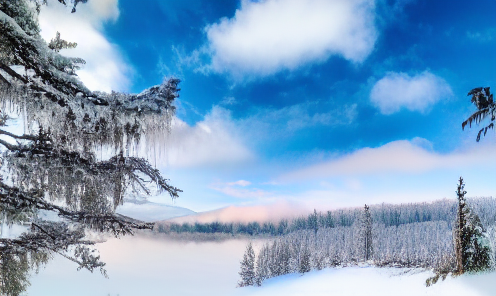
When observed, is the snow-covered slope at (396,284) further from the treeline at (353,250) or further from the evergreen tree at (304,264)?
the evergreen tree at (304,264)

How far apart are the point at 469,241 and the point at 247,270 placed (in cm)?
3650

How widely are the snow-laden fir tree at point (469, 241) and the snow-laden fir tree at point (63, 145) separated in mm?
19911

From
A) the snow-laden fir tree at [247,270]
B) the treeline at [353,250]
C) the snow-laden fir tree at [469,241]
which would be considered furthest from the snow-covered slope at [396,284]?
the snow-laden fir tree at [247,270]

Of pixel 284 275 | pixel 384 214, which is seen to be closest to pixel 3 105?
pixel 284 275

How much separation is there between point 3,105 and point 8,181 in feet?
4.24

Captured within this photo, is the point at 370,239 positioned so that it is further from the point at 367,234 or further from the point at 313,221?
the point at 313,221

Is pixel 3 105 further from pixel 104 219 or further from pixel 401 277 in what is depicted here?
pixel 401 277

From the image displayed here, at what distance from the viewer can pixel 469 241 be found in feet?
58.8

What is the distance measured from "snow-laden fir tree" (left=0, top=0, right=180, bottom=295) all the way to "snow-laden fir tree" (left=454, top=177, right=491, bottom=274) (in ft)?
65.3

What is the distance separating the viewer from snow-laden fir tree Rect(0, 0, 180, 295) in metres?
3.02

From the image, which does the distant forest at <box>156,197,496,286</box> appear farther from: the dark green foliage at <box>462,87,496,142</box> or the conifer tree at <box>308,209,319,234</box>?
the dark green foliage at <box>462,87,496,142</box>

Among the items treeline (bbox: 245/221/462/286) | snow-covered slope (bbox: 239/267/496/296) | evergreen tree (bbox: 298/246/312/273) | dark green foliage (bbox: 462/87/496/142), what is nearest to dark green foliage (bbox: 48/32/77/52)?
dark green foliage (bbox: 462/87/496/142)

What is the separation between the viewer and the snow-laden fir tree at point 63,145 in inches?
119

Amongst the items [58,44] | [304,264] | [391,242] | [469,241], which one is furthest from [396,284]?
[391,242]
